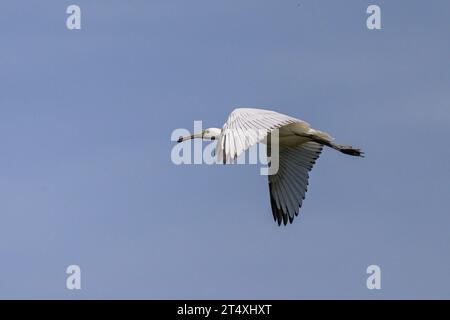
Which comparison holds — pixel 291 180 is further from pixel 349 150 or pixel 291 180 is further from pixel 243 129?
pixel 243 129

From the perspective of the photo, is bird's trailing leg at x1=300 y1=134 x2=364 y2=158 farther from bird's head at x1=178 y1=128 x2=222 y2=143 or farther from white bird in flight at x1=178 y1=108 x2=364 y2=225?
bird's head at x1=178 y1=128 x2=222 y2=143

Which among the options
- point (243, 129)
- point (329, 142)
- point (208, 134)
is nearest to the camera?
point (243, 129)

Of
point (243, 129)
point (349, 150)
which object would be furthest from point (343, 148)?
point (243, 129)

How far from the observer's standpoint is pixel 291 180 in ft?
93.0

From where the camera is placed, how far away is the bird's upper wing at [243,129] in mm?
21609

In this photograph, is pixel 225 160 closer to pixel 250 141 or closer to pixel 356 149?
pixel 250 141

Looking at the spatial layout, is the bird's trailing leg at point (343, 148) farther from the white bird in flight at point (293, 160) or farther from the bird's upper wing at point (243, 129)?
the bird's upper wing at point (243, 129)

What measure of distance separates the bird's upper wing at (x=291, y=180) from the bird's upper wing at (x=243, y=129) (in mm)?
3555

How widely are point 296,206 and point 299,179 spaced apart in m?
0.61

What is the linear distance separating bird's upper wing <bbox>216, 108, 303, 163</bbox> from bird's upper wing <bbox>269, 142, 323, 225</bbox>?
355 centimetres

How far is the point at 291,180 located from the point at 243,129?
5.91m

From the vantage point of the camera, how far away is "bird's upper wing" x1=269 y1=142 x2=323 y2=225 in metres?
28.3
